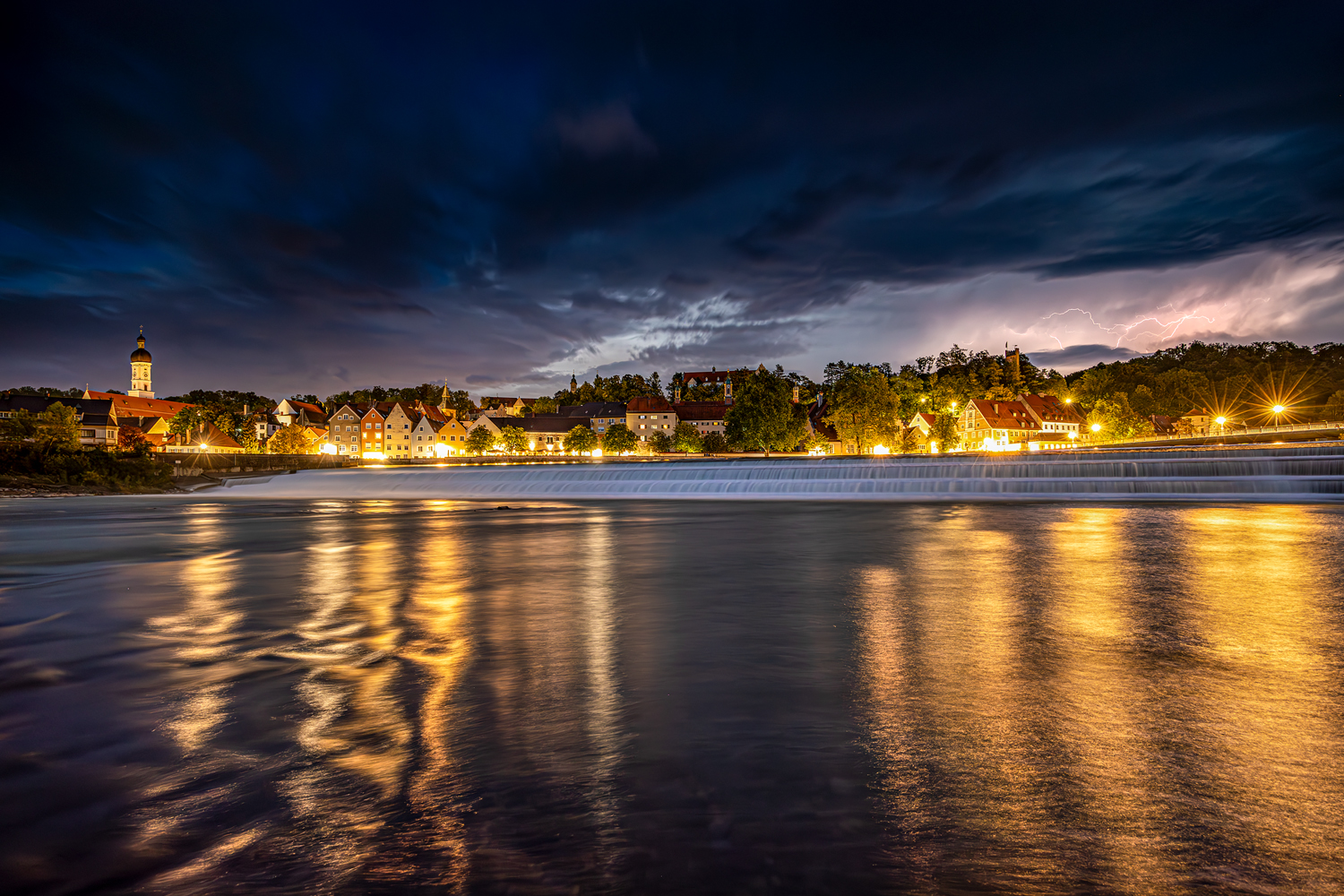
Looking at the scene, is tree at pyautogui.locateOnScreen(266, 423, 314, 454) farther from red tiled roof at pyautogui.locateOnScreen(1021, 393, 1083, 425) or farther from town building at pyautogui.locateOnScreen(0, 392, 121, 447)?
red tiled roof at pyautogui.locateOnScreen(1021, 393, 1083, 425)

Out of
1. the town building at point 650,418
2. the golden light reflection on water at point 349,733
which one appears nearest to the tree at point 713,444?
the town building at point 650,418

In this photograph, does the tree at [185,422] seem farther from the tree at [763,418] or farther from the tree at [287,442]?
the tree at [763,418]

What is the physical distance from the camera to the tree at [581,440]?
122250mm

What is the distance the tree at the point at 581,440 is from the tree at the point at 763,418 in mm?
38501

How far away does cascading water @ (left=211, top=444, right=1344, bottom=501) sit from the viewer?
89.8 feet

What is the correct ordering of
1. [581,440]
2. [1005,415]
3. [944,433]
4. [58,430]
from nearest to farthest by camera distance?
[58,430]
[944,433]
[1005,415]
[581,440]

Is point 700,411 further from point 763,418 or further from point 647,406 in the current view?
point 763,418

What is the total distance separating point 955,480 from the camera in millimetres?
31547

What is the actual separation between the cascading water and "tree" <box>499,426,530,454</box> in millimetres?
77028

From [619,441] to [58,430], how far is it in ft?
263

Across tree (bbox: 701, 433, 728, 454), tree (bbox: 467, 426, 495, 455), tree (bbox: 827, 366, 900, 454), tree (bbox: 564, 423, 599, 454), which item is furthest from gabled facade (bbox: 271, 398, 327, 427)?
tree (bbox: 827, 366, 900, 454)

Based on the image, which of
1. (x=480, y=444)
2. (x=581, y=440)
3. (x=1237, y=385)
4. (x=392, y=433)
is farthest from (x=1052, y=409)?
(x=392, y=433)

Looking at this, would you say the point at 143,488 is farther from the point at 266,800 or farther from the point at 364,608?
the point at 266,800

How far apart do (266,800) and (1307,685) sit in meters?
7.32
